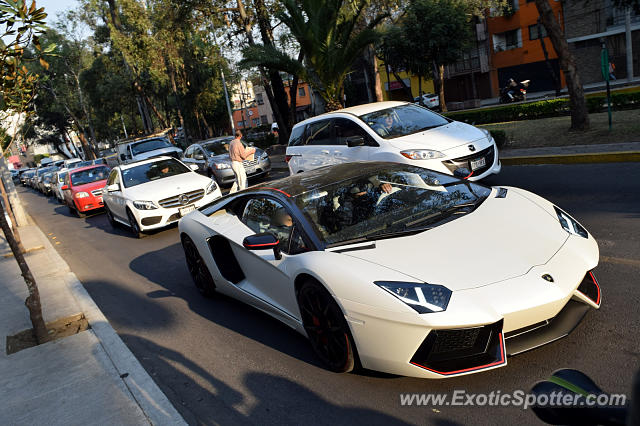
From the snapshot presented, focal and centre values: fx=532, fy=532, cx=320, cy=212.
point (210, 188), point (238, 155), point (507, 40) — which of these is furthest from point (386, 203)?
point (507, 40)

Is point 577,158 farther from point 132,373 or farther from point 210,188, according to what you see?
point 132,373

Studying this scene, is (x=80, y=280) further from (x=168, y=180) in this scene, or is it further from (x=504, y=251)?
(x=504, y=251)

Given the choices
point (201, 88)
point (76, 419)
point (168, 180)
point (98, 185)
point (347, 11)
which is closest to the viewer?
point (76, 419)

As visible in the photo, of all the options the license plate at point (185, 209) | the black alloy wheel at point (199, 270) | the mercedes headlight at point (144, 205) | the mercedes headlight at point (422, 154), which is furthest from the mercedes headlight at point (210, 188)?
the black alloy wheel at point (199, 270)

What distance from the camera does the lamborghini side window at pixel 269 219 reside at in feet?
14.6

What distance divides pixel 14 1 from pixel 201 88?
121 ft

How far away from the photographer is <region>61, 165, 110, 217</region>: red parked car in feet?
57.0

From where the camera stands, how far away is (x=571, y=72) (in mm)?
12445

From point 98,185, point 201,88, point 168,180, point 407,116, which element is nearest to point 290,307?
point 407,116

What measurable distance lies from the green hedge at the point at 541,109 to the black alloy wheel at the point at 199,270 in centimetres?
1375

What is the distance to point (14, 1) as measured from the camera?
Result: 5.32 metres

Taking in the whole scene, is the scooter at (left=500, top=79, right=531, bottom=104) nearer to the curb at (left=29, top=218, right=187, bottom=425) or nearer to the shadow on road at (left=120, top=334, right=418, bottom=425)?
the curb at (left=29, top=218, right=187, bottom=425)

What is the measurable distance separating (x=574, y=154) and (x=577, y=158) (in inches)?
6.4

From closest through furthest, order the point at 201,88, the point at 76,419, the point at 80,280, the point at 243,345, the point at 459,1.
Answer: the point at 76,419, the point at 243,345, the point at 80,280, the point at 459,1, the point at 201,88
